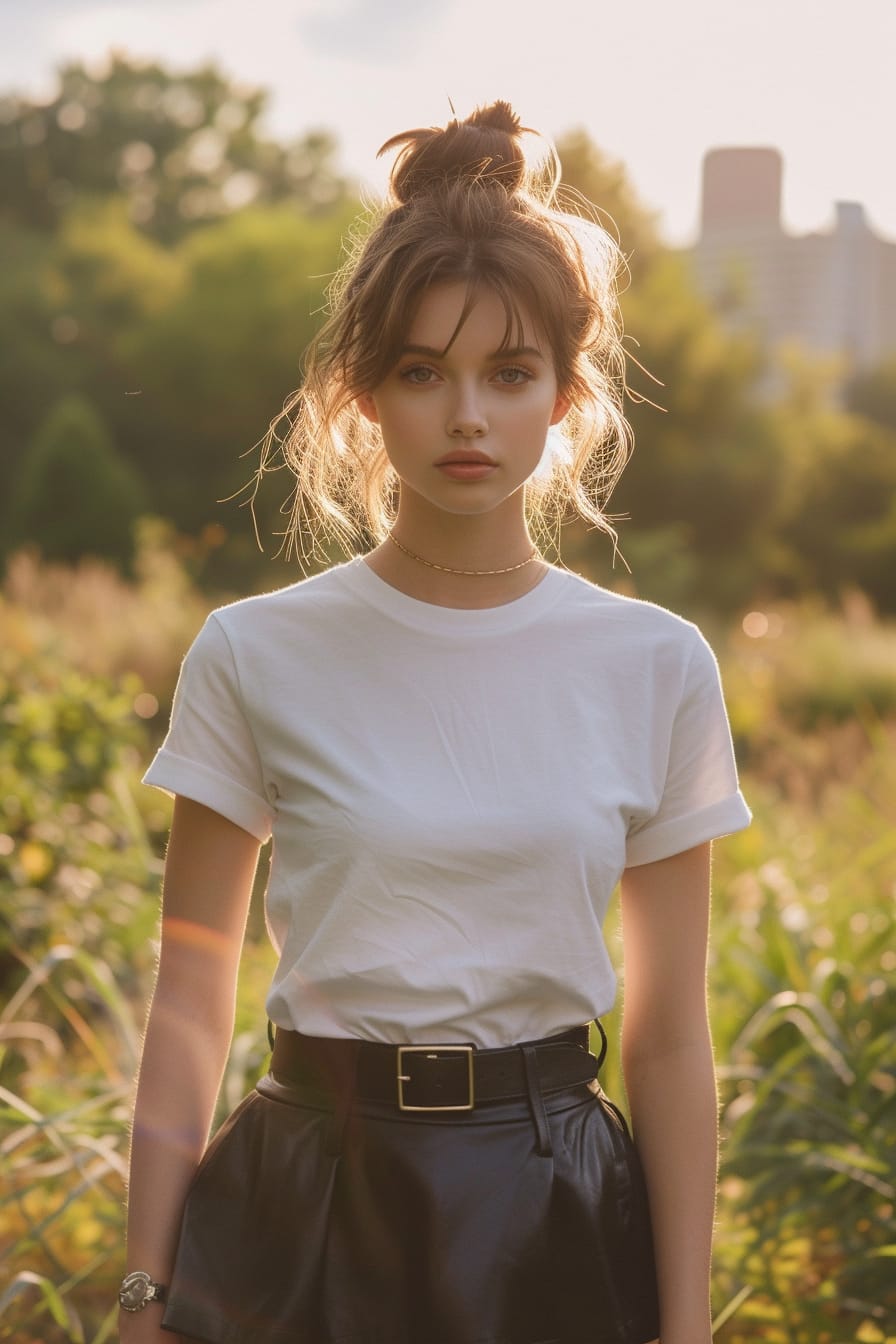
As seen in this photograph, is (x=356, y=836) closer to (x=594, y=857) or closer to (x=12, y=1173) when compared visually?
(x=594, y=857)

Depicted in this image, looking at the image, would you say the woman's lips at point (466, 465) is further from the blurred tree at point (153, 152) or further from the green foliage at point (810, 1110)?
the blurred tree at point (153, 152)

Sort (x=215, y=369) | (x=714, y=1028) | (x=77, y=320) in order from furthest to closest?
(x=77, y=320)
(x=215, y=369)
(x=714, y=1028)

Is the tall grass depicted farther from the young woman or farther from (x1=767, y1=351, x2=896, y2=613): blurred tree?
(x1=767, y1=351, x2=896, y2=613): blurred tree

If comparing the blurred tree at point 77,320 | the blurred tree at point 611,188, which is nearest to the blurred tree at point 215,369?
the blurred tree at point 77,320

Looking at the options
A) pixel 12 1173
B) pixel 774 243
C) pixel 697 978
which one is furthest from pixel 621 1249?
pixel 774 243

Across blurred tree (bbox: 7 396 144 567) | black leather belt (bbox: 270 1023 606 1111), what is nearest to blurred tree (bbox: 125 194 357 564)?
blurred tree (bbox: 7 396 144 567)

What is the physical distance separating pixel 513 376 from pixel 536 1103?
0.73m

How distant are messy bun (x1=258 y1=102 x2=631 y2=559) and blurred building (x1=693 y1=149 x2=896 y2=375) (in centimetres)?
1566

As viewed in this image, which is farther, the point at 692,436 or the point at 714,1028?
Result: the point at 692,436

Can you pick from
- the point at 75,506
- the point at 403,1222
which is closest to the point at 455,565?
the point at 403,1222

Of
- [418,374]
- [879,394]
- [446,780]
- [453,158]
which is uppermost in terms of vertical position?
[879,394]

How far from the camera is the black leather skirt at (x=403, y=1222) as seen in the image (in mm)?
1434

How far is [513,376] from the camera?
5.02 ft

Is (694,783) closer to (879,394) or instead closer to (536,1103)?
(536,1103)
